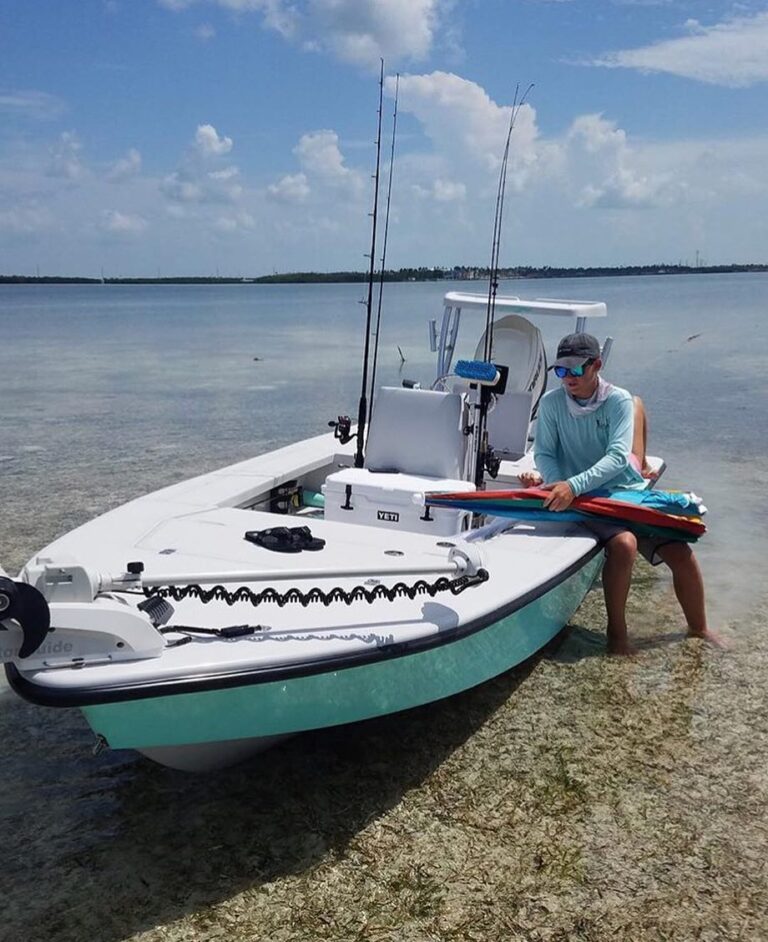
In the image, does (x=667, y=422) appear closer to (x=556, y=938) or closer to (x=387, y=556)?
(x=387, y=556)

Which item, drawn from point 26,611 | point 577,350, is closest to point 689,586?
point 577,350

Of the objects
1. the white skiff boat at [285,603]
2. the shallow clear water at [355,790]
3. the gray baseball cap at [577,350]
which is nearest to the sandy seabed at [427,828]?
the shallow clear water at [355,790]

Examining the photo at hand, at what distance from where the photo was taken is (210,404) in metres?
15.1

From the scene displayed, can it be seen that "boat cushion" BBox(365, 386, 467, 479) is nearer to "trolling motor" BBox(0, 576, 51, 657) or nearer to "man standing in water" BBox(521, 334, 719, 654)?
"man standing in water" BBox(521, 334, 719, 654)

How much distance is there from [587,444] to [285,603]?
6.64 feet

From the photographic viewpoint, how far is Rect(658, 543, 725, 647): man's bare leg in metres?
4.73

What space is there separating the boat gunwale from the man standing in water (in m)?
1.36

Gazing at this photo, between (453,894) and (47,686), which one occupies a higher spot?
(47,686)

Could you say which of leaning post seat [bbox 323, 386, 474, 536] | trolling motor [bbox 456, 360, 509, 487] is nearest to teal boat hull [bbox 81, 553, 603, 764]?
leaning post seat [bbox 323, 386, 474, 536]

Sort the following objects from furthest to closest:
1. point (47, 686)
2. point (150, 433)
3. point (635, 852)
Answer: point (150, 433)
point (635, 852)
point (47, 686)

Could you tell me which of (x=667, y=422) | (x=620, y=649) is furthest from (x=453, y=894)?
(x=667, y=422)

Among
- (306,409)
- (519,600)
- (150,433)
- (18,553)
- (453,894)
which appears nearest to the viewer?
(453,894)

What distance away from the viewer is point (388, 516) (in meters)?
4.88

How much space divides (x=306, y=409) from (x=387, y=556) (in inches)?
430
